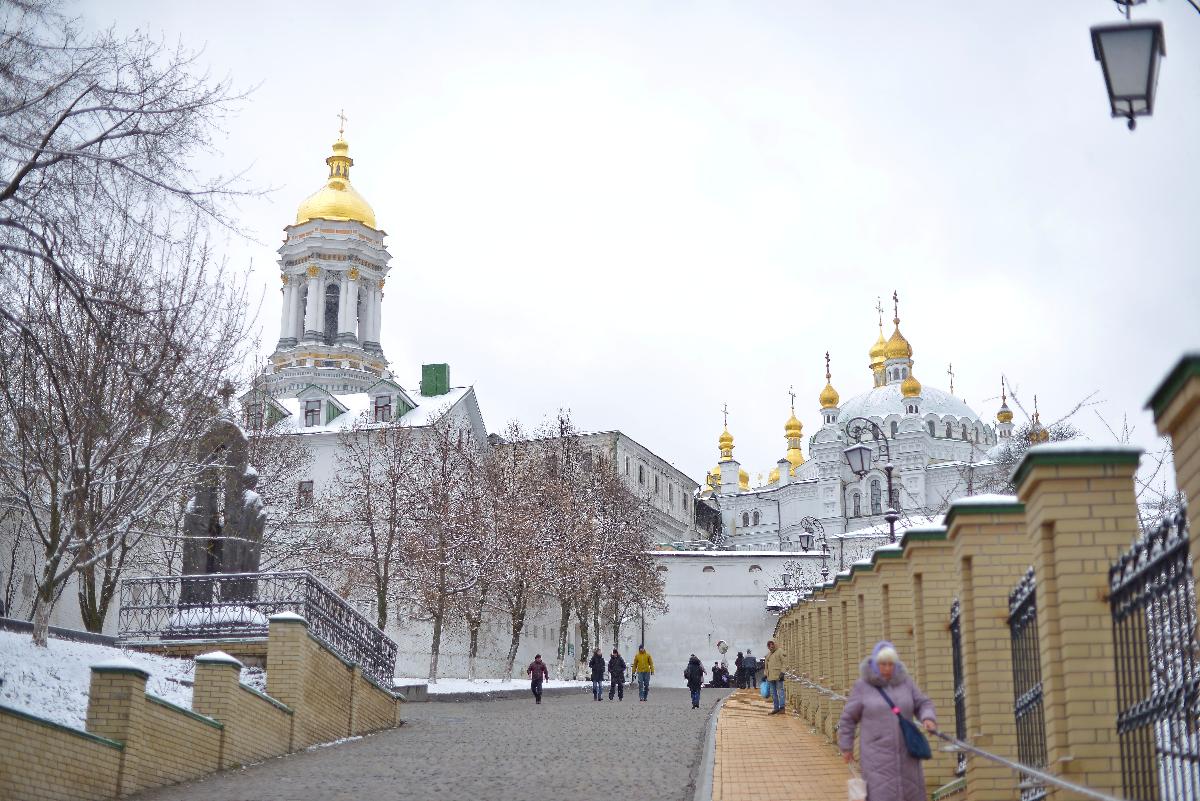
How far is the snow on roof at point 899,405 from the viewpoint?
9931 cm

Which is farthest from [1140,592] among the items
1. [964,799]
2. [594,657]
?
[594,657]

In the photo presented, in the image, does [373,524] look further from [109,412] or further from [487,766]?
[487,766]

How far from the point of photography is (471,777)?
13984 mm

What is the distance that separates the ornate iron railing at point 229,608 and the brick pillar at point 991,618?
461 inches

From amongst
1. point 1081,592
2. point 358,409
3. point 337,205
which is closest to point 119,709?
point 1081,592

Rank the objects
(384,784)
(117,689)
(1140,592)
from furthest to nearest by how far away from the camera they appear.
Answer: (384,784), (117,689), (1140,592)

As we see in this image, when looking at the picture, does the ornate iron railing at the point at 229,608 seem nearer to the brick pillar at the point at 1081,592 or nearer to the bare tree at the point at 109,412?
the bare tree at the point at 109,412

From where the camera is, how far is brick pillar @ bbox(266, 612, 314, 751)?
16938mm

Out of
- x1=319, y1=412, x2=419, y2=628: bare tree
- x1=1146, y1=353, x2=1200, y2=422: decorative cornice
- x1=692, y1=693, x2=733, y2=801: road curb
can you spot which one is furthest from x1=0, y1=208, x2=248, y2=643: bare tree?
x1=319, y1=412, x2=419, y2=628: bare tree

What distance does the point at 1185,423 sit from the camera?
16.9ft

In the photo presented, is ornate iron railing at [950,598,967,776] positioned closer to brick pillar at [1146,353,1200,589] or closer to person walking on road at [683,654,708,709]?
brick pillar at [1146,353,1200,589]

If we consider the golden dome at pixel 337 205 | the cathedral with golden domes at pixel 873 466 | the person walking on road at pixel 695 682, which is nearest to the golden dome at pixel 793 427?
the cathedral with golden domes at pixel 873 466

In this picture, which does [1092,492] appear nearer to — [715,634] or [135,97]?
[135,97]

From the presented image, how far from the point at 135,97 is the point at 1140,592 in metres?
10.3
